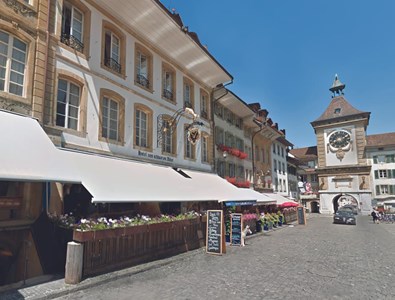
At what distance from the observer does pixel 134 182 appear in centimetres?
1005

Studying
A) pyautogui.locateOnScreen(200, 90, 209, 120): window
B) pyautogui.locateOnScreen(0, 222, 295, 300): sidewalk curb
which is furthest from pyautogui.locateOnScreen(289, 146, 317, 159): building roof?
pyautogui.locateOnScreen(0, 222, 295, 300): sidewalk curb

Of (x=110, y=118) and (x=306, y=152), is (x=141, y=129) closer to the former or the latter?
(x=110, y=118)

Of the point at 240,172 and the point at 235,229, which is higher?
the point at 240,172

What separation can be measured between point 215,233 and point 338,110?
49738 mm

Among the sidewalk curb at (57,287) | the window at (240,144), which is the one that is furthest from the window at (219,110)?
the sidewalk curb at (57,287)

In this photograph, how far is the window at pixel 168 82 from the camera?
51.5 ft

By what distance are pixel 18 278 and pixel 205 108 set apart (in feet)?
49.9

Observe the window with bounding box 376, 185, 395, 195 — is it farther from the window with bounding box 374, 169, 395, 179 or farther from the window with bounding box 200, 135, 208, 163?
the window with bounding box 200, 135, 208, 163

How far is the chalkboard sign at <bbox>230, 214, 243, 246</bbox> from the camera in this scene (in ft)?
45.3

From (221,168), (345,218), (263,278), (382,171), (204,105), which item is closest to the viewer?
(263,278)

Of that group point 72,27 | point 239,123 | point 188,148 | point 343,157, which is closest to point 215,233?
point 188,148

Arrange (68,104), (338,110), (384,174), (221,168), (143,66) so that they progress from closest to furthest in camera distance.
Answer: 1. (68,104)
2. (143,66)
3. (221,168)
4. (384,174)
5. (338,110)

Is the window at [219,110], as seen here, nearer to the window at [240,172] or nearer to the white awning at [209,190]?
the window at [240,172]

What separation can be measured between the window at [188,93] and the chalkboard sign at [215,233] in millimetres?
8055
